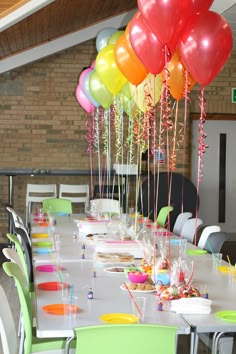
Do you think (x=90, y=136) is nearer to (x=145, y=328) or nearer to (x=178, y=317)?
(x=178, y=317)

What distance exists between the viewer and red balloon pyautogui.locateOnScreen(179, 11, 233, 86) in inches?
156

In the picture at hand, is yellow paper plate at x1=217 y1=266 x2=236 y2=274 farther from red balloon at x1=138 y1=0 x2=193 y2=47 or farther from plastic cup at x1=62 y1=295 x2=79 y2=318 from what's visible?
red balloon at x1=138 y1=0 x2=193 y2=47

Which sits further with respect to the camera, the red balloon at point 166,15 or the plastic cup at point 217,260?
the plastic cup at point 217,260

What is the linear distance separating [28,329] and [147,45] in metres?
2.12

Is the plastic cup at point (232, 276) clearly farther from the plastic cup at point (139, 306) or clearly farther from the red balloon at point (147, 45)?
the red balloon at point (147, 45)

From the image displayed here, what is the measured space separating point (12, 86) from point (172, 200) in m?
3.46

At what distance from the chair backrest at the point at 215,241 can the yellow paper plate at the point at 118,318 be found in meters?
2.33

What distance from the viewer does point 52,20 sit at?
357 inches

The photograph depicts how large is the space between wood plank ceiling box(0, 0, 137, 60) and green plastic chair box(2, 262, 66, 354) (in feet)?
16.3

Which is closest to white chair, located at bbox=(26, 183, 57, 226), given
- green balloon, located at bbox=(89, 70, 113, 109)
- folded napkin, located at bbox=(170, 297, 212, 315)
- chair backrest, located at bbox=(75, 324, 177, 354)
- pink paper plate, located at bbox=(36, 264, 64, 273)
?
green balloon, located at bbox=(89, 70, 113, 109)

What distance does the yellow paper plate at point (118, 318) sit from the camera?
9.94 feet

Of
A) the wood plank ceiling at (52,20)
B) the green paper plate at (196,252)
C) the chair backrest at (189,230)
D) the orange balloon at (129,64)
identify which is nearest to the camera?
the green paper plate at (196,252)

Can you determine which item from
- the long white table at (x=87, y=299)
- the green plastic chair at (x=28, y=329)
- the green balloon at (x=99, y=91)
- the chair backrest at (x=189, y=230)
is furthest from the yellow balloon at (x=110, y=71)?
the green plastic chair at (x=28, y=329)

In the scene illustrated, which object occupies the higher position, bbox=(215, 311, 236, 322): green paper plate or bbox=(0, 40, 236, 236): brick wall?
bbox=(0, 40, 236, 236): brick wall
